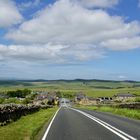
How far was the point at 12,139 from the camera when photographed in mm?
18625

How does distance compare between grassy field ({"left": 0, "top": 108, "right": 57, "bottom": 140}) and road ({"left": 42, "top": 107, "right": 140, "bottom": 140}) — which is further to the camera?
grassy field ({"left": 0, "top": 108, "right": 57, "bottom": 140})

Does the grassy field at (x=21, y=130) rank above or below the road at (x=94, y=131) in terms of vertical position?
below

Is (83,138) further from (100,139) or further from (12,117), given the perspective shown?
(12,117)

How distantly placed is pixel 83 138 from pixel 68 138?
69 cm

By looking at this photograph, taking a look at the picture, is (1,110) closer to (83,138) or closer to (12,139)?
(12,139)

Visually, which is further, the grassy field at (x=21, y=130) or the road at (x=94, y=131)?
the grassy field at (x=21, y=130)

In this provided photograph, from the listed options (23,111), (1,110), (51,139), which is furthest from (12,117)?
(51,139)

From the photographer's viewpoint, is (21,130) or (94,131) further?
(21,130)

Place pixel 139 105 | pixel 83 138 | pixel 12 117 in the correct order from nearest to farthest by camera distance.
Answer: pixel 83 138 → pixel 12 117 → pixel 139 105

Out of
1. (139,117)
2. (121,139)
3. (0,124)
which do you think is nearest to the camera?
(121,139)

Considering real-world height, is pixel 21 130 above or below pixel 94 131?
below

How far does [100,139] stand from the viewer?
16812 millimetres

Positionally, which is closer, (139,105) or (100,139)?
(100,139)

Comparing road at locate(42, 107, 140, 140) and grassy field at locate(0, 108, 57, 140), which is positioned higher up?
road at locate(42, 107, 140, 140)
